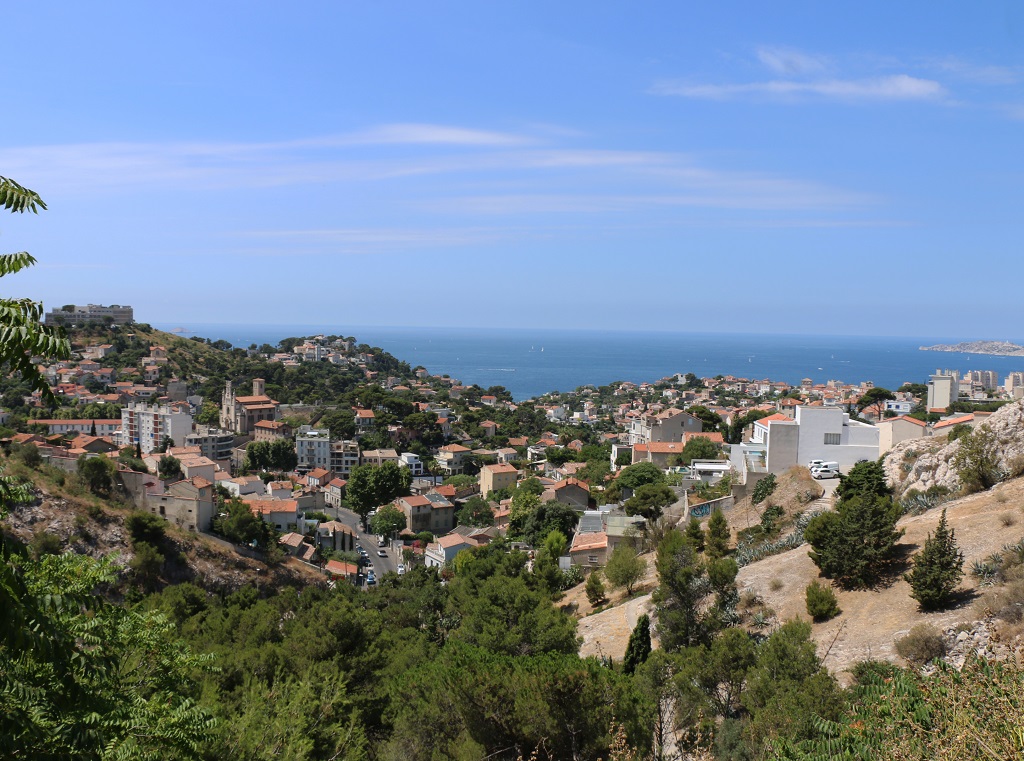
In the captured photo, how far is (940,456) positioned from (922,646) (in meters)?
8.62

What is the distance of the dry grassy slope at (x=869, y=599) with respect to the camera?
1037 cm

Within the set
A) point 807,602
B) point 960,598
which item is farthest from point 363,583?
point 960,598

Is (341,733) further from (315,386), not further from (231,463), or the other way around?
(315,386)

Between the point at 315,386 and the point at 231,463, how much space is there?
1154 inches

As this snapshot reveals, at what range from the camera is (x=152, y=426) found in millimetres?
49625

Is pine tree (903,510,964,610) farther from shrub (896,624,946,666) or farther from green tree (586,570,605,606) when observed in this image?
green tree (586,570,605,606)

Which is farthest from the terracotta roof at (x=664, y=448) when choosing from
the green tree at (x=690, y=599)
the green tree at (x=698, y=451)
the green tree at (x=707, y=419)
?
the green tree at (x=690, y=599)

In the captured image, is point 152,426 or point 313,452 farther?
point 313,452

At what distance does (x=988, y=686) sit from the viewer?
413 centimetres

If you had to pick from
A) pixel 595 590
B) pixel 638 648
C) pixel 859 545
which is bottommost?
pixel 595 590

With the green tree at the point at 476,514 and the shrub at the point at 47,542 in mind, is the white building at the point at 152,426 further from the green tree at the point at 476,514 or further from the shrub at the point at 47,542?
the shrub at the point at 47,542

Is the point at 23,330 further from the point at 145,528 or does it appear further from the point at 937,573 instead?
the point at 145,528

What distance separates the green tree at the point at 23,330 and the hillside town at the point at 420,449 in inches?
558

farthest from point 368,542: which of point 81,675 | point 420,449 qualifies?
point 81,675
